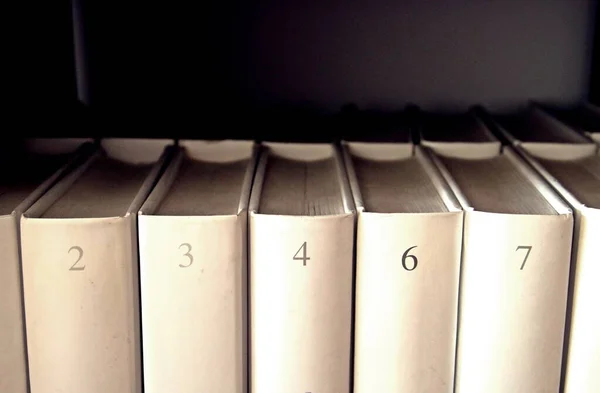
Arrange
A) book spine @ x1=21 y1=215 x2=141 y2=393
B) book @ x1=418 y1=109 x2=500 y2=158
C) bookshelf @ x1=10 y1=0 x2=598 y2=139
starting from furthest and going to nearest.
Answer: bookshelf @ x1=10 y1=0 x2=598 y2=139
book @ x1=418 y1=109 x2=500 y2=158
book spine @ x1=21 y1=215 x2=141 y2=393

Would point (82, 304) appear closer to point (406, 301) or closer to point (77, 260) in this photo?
point (77, 260)

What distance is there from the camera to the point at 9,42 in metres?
0.60

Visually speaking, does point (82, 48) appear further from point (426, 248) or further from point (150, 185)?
point (426, 248)

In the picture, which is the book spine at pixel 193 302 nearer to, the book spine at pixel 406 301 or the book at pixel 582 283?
the book spine at pixel 406 301

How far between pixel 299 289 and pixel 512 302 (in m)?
0.13

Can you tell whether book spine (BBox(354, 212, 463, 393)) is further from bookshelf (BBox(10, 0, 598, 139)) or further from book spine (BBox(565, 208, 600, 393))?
bookshelf (BBox(10, 0, 598, 139))

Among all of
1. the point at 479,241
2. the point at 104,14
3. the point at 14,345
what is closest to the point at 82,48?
the point at 104,14

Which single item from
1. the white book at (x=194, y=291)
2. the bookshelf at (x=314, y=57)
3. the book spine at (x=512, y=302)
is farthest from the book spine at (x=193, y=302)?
the bookshelf at (x=314, y=57)

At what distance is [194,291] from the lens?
1.44 ft

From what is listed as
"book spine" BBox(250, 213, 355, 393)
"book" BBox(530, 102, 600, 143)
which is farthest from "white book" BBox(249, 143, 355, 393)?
"book" BBox(530, 102, 600, 143)

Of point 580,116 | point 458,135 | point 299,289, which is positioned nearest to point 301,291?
point 299,289

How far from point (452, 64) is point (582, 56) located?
13 cm

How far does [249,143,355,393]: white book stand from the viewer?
0.43 metres

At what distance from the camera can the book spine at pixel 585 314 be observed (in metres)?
0.44
